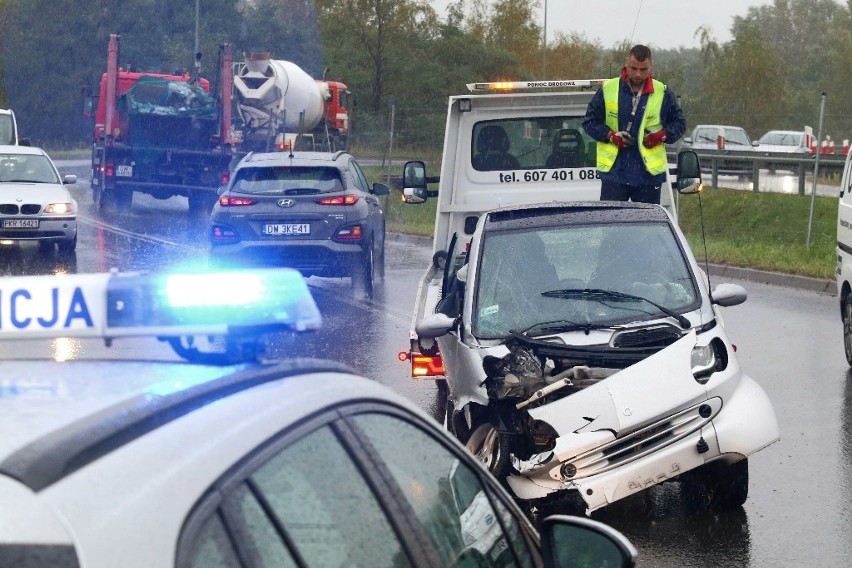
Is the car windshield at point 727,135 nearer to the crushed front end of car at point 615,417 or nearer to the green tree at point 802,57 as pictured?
the green tree at point 802,57

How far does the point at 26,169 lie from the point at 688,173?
43.6 ft

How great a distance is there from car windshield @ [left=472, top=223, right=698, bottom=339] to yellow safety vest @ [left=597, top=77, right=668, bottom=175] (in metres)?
2.47

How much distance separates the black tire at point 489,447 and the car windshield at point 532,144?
5.62 meters

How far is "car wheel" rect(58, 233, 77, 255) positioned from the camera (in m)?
20.2

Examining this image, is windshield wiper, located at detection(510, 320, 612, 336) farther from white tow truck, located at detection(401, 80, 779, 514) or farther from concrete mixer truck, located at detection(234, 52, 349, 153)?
concrete mixer truck, located at detection(234, 52, 349, 153)

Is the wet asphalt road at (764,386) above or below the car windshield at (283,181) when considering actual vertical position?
below

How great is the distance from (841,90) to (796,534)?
236 ft

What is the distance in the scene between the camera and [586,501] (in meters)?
6.26

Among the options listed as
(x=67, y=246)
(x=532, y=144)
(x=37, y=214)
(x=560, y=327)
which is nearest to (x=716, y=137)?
(x=67, y=246)

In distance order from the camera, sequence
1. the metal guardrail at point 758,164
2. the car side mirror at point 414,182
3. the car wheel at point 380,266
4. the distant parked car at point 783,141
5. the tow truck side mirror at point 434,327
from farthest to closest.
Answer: the distant parked car at point 783,141 → the metal guardrail at point 758,164 → the car wheel at point 380,266 → the car side mirror at point 414,182 → the tow truck side mirror at point 434,327

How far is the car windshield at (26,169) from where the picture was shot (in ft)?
69.1

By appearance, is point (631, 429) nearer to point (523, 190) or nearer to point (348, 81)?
point (523, 190)

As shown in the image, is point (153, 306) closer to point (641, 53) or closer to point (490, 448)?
point (490, 448)

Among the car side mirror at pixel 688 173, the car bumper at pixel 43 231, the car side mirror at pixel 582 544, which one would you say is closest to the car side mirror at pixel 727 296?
the car side mirror at pixel 688 173
